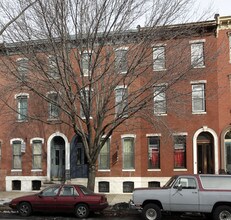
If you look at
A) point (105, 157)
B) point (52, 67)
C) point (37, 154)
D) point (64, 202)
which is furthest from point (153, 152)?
point (52, 67)

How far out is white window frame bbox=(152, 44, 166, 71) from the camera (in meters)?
17.9

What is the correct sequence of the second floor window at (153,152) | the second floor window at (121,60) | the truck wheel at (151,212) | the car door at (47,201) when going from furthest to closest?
the second floor window at (153,152), the second floor window at (121,60), the car door at (47,201), the truck wheel at (151,212)

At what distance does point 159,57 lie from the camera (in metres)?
18.0

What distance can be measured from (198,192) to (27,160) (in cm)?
1610

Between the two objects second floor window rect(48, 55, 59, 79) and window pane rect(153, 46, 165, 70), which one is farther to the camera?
window pane rect(153, 46, 165, 70)

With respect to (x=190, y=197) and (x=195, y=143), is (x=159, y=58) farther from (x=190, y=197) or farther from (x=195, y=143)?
(x=195, y=143)

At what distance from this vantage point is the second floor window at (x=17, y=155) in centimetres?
2805

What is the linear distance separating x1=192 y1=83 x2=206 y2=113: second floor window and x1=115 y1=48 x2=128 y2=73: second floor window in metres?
8.62

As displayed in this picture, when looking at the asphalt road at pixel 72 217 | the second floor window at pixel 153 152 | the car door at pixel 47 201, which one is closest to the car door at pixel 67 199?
the car door at pixel 47 201

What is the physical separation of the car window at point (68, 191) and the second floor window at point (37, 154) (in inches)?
432

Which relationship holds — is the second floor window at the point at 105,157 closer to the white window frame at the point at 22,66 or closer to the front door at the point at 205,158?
the front door at the point at 205,158

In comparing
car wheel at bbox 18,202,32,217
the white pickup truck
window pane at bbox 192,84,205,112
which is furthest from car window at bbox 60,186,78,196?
window pane at bbox 192,84,205,112

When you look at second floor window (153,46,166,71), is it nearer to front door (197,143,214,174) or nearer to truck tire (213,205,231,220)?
truck tire (213,205,231,220)

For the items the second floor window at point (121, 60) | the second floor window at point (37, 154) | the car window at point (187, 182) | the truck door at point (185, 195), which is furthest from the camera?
the second floor window at point (37, 154)
